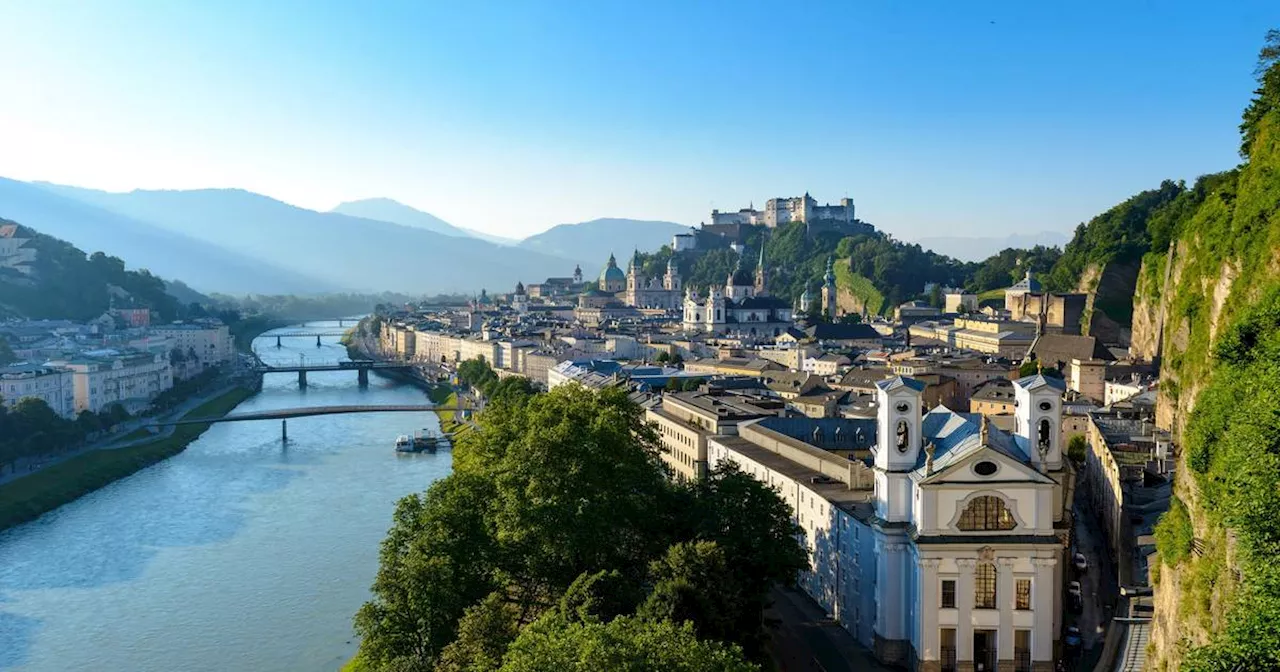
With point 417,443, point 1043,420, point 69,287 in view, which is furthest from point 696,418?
point 69,287

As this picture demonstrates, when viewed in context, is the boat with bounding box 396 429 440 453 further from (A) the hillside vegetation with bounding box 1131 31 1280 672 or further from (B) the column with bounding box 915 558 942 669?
(A) the hillside vegetation with bounding box 1131 31 1280 672

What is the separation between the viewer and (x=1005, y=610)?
655 inches

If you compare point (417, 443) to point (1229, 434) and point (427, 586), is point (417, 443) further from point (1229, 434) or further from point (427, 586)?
point (1229, 434)

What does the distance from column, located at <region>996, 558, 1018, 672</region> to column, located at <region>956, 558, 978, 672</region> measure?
0.38 m

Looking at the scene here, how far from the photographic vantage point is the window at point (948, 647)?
55.0 ft

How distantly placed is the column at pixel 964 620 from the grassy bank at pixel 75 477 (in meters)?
26.3

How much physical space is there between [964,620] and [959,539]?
4.05ft

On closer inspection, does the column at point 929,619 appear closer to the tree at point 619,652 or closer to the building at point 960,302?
the tree at point 619,652

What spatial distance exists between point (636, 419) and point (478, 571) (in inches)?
309

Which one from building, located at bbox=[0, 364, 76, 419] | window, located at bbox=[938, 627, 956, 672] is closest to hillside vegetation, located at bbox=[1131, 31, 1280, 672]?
window, located at bbox=[938, 627, 956, 672]

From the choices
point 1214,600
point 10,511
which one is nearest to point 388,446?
point 10,511

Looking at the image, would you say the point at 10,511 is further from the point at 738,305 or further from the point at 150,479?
the point at 738,305

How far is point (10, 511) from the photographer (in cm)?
3200

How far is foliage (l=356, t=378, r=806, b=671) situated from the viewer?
16.2 meters
